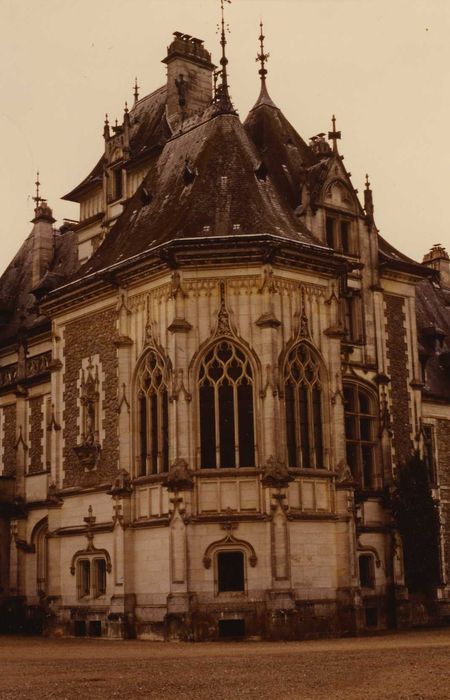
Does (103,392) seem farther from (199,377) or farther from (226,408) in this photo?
(226,408)

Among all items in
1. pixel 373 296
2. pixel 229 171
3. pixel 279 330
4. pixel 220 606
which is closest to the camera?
pixel 220 606

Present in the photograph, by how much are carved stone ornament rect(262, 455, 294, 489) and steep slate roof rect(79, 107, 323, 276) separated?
21.3 feet

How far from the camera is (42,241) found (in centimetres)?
4747

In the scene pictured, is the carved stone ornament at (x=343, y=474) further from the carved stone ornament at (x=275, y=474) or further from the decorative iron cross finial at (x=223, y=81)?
the decorative iron cross finial at (x=223, y=81)

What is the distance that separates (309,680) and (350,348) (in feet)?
61.1

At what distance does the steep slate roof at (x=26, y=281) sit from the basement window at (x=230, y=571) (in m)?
16.1

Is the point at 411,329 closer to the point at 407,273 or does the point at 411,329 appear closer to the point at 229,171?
the point at 407,273

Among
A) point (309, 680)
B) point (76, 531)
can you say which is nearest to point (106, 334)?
point (76, 531)

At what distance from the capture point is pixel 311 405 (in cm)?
3036

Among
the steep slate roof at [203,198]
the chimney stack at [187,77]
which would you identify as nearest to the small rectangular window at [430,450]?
the steep slate roof at [203,198]

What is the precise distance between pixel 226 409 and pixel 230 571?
435 centimetres

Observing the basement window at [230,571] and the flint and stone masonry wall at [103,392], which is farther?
the flint and stone masonry wall at [103,392]

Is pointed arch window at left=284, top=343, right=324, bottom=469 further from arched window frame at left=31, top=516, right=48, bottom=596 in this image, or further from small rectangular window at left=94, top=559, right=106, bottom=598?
arched window frame at left=31, top=516, right=48, bottom=596

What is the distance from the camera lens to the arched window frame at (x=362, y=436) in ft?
111
